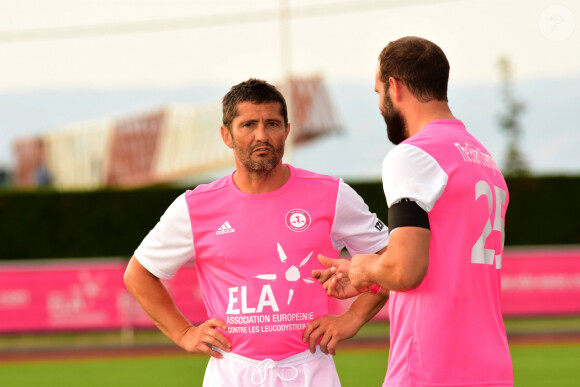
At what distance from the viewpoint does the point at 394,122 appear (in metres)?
3.57

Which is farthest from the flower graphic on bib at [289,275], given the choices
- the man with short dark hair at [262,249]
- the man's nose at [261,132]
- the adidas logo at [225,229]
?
the man's nose at [261,132]

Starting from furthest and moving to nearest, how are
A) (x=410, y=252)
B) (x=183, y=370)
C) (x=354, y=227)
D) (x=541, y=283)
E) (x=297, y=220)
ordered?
(x=541, y=283)
(x=183, y=370)
(x=354, y=227)
(x=297, y=220)
(x=410, y=252)

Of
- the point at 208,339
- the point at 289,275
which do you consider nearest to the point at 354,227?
the point at 289,275

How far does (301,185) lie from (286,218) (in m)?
0.19

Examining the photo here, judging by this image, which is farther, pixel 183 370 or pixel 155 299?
pixel 183 370

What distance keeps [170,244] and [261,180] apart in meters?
0.53

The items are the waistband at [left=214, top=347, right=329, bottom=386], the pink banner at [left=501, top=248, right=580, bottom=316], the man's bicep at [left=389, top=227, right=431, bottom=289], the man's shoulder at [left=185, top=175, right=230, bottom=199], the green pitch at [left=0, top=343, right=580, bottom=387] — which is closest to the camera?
the man's bicep at [left=389, top=227, right=431, bottom=289]

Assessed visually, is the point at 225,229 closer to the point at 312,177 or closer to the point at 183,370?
the point at 312,177

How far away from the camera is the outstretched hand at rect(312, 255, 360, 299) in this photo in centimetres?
374

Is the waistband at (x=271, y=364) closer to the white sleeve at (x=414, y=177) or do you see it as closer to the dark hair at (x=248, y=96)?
the dark hair at (x=248, y=96)

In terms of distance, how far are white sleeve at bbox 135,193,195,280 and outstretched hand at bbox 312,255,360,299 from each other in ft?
2.48

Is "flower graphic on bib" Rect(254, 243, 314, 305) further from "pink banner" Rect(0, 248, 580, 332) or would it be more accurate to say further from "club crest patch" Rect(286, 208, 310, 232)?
"pink banner" Rect(0, 248, 580, 332)

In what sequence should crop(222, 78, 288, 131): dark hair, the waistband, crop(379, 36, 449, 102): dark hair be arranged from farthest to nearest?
crop(222, 78, 288, 131): dark hair → the waistband → crop(379, 36, 449, 102): dark hair

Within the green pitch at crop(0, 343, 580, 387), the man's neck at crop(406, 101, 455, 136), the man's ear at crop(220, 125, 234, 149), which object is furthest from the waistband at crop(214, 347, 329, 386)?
the green pitch at crop(0, 343, 580, 387)
